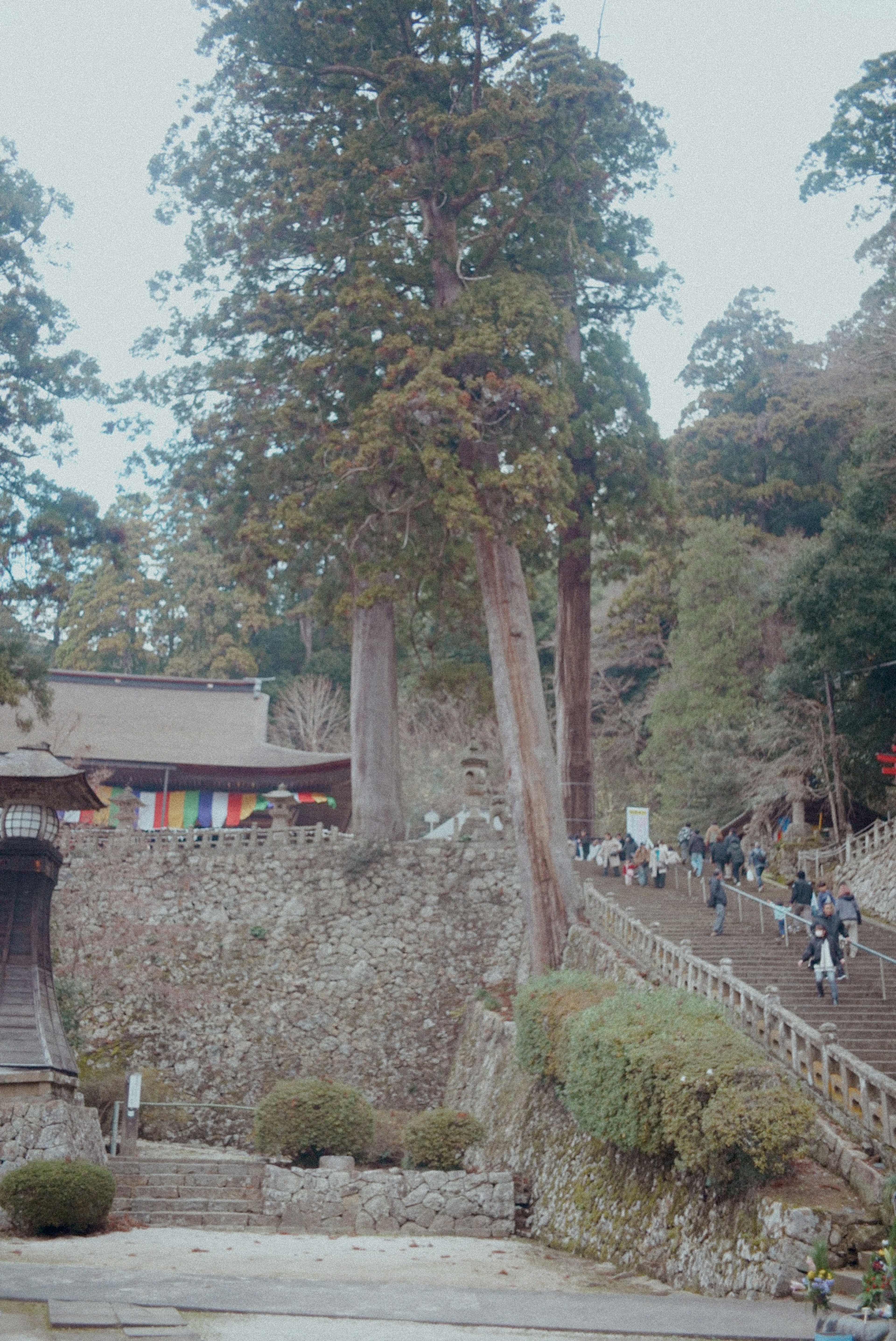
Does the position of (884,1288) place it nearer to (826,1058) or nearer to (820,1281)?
(820,1281)

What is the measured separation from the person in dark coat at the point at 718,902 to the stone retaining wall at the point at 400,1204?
4676mm

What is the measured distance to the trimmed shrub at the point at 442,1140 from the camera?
15.7m

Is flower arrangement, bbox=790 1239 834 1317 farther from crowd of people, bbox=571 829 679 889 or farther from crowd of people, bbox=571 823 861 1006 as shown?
crowd of people, bbox=571 829 679 889

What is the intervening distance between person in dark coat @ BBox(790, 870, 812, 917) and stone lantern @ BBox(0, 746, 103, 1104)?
9.63m

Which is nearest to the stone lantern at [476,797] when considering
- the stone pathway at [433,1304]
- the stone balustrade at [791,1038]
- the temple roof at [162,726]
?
the temple roof at [162,726]

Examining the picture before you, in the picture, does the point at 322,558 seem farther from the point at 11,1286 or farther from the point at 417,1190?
the point at 11,1286

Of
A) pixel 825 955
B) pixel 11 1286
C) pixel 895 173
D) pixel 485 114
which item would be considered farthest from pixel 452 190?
pixel 11 1286

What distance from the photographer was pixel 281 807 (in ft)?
85.1

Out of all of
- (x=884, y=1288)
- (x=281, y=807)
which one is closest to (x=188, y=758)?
(x=281, y=807)

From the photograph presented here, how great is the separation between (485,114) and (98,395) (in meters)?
7.77

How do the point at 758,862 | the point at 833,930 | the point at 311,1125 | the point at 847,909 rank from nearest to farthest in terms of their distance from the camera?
the point at 833,930 < the point at 847,909 < the point at 311,1125 < the point at 758,862

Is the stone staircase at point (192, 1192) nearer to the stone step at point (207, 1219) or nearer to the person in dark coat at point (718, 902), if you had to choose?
the stone step at point (207, 1219)

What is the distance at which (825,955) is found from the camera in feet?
43.0

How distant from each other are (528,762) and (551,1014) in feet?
18.0
